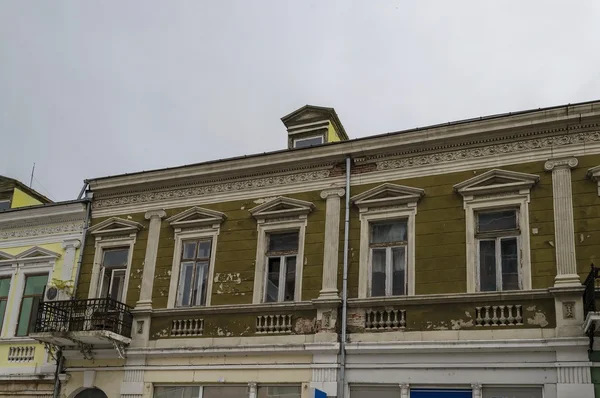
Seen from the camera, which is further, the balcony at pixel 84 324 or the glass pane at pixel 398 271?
the balcony at pixel 84 324

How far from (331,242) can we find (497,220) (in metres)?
3.40

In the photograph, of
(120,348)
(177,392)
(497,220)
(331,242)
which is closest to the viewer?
(497,220)

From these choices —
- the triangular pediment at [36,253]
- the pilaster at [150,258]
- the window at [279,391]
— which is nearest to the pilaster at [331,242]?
the window at [279,391]

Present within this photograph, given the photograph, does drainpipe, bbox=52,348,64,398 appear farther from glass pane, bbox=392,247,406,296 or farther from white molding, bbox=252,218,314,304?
glass pane, bbox=392,247,406,296

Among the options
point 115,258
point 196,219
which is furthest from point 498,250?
point 115,258

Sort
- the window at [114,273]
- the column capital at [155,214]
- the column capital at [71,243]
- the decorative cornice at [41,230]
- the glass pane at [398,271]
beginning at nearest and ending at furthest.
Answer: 1. the glass pane at [398,271]
2. the column capital at [155,214]
3. the window at [114,273]
4. the column capital at [71,243]
5. the decorative cornice at [41,230]

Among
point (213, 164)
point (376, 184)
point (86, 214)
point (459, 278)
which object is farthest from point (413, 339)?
point (86, 214)

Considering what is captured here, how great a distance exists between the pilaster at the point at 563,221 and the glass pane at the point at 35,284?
12512 mm

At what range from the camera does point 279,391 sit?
1427 centimetres

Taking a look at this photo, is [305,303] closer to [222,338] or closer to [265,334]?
[265,334]

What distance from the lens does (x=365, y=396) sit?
13484 millimetres

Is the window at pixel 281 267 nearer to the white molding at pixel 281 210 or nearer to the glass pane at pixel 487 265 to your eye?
the white molding at pixel 281 210

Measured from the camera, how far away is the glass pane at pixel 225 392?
1460 centimetres

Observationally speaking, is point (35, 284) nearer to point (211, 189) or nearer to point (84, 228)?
point (84, 228)
